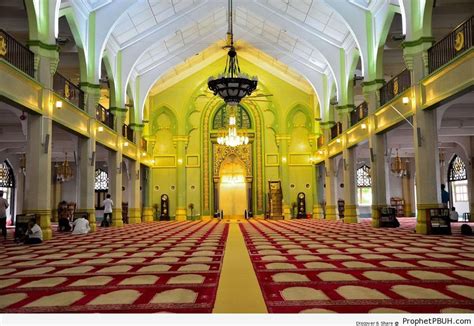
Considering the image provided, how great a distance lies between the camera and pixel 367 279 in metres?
3.26

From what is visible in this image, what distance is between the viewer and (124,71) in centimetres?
1302

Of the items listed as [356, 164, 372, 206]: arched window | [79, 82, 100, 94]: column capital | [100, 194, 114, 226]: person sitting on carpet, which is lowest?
[100, 194, 114, 226]: person sitting on carpet

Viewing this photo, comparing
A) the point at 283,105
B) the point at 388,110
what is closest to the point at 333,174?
the point at 283,105

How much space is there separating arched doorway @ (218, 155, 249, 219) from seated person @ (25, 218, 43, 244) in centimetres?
1096

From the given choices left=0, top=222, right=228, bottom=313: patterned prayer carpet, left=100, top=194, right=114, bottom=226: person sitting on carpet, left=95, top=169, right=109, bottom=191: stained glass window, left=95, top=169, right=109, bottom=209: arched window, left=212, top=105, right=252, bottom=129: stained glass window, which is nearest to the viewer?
left=0, top=222, right=228, bottom=313: patterned prayer carpet

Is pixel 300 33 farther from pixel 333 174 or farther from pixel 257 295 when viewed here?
pixel 257 295

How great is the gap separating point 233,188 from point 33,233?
11488mm

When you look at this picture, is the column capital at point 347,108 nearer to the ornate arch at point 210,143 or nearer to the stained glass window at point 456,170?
the ornate arch at point 210,143

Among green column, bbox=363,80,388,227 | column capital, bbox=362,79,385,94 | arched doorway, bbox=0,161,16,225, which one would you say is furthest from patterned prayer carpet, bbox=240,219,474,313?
arched doorway, bbox=0,161,16,225

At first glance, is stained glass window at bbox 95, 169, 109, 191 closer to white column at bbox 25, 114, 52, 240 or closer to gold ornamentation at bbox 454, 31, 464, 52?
white column at bbox 25, 114, 52, 240

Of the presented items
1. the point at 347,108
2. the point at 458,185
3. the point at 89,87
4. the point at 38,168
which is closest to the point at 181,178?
the point at 347,108

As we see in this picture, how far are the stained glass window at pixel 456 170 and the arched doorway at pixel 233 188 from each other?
28.7ft

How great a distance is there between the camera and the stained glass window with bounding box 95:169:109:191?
20.4 metres

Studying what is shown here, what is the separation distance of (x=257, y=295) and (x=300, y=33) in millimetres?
11149
